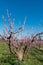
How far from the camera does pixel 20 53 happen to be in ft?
50.1

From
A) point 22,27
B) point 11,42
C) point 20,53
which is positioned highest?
point 22,27

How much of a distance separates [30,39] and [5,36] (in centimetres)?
263

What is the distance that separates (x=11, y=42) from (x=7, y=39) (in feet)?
1.64

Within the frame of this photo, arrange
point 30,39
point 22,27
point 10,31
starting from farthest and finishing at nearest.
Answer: point 30,39 < point 22,27 < point 10,31

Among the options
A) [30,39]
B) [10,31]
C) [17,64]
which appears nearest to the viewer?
[17,64]

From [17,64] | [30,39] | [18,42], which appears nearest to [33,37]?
[30,39]

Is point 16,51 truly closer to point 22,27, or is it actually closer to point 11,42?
point 11,42

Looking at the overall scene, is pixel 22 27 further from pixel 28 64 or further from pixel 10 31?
pixel 28 64

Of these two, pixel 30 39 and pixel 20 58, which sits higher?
pixel 30 39

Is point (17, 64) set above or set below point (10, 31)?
below

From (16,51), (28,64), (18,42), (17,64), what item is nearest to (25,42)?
(18,42)

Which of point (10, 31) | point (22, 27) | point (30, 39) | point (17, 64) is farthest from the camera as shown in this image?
point (30, 39)

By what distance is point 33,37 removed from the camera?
1517 centimetres

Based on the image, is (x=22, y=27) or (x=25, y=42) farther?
(x=25, y=42)
